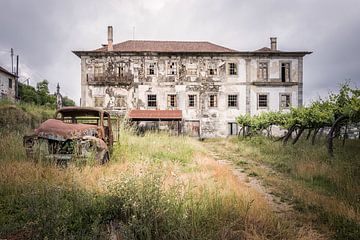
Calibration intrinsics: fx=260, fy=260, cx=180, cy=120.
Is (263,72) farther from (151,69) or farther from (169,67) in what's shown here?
(151,69)

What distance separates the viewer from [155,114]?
2959 centimetres

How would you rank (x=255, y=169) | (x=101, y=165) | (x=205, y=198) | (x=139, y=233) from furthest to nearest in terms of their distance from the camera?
(x=255, y=169) < (x=101, y=165) < (x=205, y=198) < (x=139, y=233)

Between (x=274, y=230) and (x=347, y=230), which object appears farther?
(x=347, y=230)

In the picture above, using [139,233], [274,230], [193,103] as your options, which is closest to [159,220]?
[139,233]

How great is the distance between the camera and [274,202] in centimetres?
551

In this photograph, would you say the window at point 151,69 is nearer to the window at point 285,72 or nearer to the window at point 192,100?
the window at point 192,100

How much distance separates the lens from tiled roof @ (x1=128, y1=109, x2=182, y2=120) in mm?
28378

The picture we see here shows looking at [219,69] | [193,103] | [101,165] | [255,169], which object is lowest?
[255,169]

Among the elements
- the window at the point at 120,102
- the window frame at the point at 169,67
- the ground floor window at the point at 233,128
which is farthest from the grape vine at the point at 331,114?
the window at the point at 120,102

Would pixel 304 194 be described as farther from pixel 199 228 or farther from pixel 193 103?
pixel 193 103

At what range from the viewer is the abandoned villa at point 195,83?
1253 inches

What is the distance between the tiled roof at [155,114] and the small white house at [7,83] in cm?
1726

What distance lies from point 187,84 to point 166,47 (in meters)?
6.08

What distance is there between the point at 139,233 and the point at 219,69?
3068 cm
